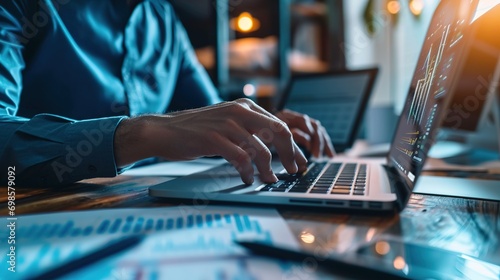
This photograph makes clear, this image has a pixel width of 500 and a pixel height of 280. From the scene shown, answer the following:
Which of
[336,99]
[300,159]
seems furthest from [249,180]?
[336,99]

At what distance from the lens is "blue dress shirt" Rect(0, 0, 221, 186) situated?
0.59m

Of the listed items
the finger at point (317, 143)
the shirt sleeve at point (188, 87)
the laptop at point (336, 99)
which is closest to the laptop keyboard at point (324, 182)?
the finger at point (317, 143)

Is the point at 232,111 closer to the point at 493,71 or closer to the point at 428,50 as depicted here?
the point at 428,50

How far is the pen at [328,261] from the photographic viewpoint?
258mm

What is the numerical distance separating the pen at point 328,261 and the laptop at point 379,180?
144mm

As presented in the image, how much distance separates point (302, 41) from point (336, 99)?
1.44 meters

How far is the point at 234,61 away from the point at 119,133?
170 centimetres

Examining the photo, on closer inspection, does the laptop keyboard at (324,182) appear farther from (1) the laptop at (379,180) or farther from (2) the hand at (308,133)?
(2) the hand at (308,133)

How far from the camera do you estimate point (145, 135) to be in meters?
0.56

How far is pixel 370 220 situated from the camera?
0.39 meters

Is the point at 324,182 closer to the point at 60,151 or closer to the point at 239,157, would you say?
the point at 239,157

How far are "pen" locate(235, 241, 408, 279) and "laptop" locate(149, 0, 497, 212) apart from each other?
0.14 meters

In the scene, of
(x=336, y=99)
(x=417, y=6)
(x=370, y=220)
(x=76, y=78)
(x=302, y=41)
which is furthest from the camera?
(x=302, y=41)

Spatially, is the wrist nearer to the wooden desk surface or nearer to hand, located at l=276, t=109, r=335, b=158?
the wooden desk surface
